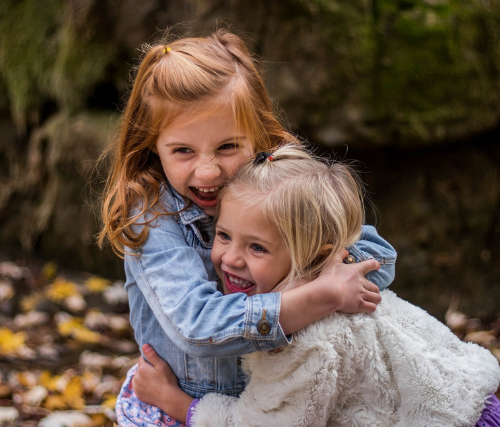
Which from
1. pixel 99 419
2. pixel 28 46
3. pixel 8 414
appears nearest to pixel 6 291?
pixel 8 414

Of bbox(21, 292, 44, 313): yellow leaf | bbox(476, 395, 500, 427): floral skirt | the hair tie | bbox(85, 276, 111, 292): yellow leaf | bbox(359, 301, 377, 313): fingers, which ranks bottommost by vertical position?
bbox(21, 292, 44, 313): yellow leaf

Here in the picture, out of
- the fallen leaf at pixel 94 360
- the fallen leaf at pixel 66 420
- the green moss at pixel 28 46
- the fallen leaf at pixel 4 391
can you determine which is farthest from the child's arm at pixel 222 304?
the green moss at pixel 28 46

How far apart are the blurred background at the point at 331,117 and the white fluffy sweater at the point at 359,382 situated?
145 cm

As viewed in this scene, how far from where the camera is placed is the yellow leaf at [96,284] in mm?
4199

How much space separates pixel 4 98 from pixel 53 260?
1.69 m

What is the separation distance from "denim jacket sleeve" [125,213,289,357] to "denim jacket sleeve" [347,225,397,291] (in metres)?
0.44

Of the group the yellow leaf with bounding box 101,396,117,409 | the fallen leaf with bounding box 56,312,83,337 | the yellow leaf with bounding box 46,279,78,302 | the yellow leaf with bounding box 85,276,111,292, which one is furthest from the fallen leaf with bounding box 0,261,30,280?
the yellow leaf with bounding box 101,396,117,409

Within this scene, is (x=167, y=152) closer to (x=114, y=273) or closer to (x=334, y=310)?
(x=334, y=310)

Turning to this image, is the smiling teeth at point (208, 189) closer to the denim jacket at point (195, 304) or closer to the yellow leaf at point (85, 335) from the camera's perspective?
the denim jacket at point (195, 304)

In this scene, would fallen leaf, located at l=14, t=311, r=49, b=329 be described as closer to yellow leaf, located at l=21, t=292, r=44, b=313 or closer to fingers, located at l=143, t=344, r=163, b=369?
yellow leaf, located at l=21, t=292, r=44, b=313

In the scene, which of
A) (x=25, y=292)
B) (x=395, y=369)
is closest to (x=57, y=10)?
(x=25, y=292)

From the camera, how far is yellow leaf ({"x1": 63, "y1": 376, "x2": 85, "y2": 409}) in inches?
115

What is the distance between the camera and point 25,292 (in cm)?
423

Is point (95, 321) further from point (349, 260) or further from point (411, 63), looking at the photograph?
point (411, 63)
